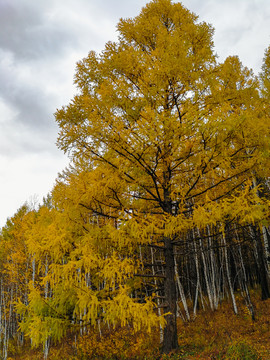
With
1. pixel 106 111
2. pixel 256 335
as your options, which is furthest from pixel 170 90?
pixel 256 335

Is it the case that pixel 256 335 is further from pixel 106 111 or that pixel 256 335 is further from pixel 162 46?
pixel 162 46

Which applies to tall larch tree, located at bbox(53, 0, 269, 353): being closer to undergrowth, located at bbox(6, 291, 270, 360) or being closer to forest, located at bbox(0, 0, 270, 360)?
forest, located at bbox(0, 0, 270, 360)

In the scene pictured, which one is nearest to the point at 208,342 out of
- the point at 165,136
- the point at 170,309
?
the point at 170,309

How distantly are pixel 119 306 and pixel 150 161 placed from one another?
2975 mm

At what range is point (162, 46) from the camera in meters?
5.66

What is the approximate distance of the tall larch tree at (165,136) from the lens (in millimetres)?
4691

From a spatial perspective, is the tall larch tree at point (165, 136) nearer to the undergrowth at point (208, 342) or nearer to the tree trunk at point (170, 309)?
the tree trunk at point (170, 309)

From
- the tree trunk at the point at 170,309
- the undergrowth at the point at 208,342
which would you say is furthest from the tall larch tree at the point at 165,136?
the undergrowth at the point at 208,342

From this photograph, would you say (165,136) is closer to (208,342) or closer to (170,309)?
(170,309)

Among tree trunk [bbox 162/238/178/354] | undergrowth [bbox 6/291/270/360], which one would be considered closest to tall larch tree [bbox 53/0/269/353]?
tree trunk [bbox 162/238/178/354]

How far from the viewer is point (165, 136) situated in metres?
4.98

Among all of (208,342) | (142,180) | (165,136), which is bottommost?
(208,342)

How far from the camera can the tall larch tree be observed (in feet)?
15.4

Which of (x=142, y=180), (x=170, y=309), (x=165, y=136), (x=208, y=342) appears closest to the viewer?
(x=165, y=136)
